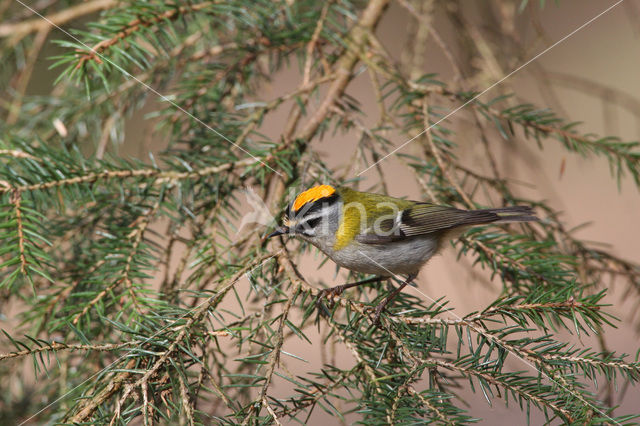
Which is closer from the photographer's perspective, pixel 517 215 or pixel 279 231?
pixel 279 231

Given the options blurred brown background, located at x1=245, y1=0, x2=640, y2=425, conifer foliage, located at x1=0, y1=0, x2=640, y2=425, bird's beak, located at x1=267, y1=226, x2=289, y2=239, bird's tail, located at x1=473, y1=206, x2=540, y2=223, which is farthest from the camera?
blurred brown background, located at x1=245, y1=0, x2=640, y2=425

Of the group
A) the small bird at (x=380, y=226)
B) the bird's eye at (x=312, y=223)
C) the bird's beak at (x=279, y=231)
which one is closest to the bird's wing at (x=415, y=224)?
the small bird at (x=380, y=226)

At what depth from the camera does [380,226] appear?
1386 millimetres

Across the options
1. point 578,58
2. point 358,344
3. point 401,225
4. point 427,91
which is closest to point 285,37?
point 427,91

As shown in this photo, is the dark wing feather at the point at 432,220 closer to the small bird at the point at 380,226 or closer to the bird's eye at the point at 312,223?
the small bird at the point at 380,226

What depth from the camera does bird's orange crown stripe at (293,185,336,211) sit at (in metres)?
1.09

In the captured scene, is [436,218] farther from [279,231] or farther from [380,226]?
[279,231]

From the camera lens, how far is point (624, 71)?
7.75ft

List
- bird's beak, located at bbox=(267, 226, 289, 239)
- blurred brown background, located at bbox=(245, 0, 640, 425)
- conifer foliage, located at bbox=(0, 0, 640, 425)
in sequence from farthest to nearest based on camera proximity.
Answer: blurred brown background, located at bbox=(245, 0, 640, 425) → bird's beak, located at bbox=(267, 226, 289, 239) → conifer foliage, located at bbox=(0, 0, 640, 425)

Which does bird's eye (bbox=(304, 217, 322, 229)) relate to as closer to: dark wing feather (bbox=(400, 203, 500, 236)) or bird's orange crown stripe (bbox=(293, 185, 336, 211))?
bird's orange crown stripe (bbox=(293, 185, 336, 211))

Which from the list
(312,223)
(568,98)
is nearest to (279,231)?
(312,223)

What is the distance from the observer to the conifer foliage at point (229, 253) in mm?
762

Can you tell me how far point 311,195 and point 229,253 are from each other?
21 cm

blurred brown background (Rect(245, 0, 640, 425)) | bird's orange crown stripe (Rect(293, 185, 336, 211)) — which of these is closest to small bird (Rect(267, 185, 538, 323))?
bird's orange crown stripe (Rect(293, 185, 336, 211))
